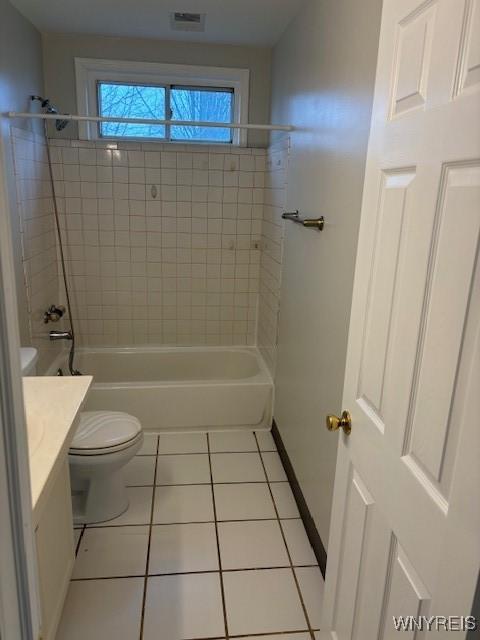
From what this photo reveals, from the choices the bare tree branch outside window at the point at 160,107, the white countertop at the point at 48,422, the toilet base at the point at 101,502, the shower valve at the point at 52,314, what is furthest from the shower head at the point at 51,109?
the toilet base at the point at 101,502

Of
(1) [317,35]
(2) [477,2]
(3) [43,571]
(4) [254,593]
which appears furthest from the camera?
(1) [317,35]

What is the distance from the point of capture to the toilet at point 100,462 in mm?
2125

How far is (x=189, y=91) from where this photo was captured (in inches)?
130

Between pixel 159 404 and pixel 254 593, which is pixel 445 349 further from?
pixel 159 404

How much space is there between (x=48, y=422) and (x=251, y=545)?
1123 mm

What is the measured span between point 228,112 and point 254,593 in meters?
2.96

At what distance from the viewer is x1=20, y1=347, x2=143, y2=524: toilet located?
212 centimetres

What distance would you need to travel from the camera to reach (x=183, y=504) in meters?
2.36

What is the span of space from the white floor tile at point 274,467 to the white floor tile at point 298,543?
0.36 m

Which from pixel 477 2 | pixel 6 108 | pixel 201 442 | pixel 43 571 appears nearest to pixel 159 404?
pixel 201 442

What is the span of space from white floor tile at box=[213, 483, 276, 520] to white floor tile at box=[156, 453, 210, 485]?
14cm

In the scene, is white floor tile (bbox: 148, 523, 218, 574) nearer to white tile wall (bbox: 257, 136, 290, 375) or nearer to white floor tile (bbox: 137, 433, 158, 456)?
white floor tile (bbox: 137, 433, 158, 456)

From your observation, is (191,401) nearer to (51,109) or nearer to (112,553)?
(112,553)

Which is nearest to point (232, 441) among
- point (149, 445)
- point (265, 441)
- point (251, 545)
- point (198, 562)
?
point (265, 441)
